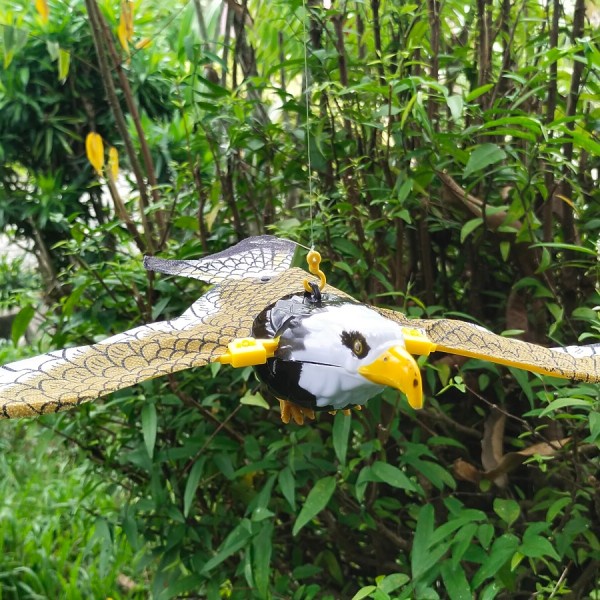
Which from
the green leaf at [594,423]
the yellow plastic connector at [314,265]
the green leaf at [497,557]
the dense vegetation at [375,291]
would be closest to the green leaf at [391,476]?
the dense vegetation at [375,291]

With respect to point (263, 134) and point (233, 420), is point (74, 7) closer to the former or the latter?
point (263, 134)

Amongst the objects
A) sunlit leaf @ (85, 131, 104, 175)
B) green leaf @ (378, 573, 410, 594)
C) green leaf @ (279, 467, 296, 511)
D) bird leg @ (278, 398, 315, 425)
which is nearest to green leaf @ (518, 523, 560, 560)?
green leaf @ (378, 573, 410, 594)

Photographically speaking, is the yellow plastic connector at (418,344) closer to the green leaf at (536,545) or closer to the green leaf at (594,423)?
the green leaf at (594,423)

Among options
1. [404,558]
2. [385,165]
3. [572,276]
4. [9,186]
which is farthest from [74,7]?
[404,558]

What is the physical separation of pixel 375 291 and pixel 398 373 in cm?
54

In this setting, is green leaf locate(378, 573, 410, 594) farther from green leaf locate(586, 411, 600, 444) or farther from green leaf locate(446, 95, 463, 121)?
green leaf locate(446, 95, 463, 121)

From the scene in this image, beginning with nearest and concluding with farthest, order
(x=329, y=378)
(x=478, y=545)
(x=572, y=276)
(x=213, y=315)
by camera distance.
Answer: (x=329, y=378) → (x=213, y=315) → (x=478, y=545) → (x=572, y=276)

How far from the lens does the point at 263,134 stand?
96cm

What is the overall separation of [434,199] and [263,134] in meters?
0.25

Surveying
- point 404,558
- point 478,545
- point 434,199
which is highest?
point 434,199

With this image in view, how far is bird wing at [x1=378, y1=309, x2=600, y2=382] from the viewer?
0.49 m

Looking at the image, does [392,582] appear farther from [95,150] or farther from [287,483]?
[95,150]

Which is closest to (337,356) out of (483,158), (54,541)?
(483,158)

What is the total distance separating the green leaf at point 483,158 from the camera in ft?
2.39
